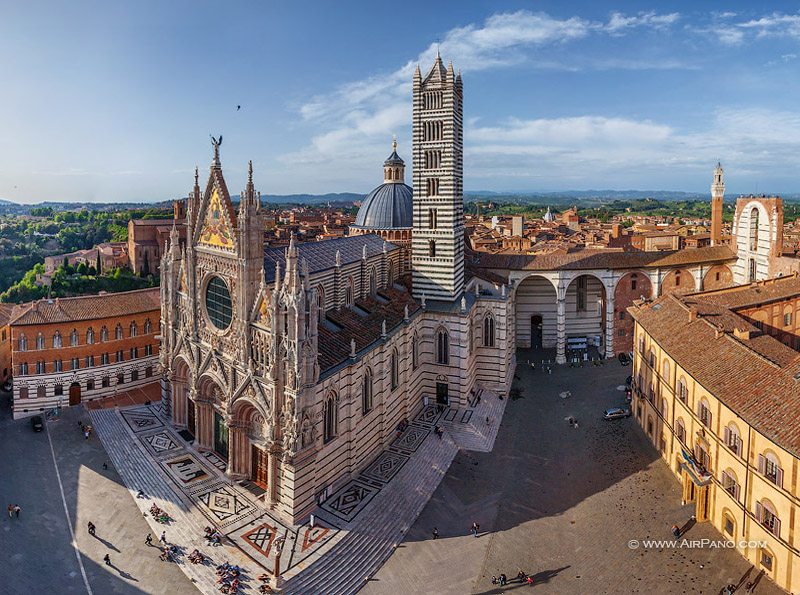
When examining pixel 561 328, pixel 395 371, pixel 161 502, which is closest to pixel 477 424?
pixel 395 371

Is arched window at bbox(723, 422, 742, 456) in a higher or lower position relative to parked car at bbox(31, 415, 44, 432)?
higher

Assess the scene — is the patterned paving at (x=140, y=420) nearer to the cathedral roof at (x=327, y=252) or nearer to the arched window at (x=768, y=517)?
the cathedral roof at (x=327, y=252)

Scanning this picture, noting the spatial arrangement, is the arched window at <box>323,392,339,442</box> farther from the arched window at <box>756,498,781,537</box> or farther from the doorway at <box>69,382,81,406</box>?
the doorway at <box>69,382,81,406</box>

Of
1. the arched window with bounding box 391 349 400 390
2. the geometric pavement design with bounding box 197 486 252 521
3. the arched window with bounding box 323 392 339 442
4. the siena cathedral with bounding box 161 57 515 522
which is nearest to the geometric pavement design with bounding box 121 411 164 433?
the siena cathedral with bounding box 161 57 515 522

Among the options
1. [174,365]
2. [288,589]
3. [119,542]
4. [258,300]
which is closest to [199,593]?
[288,589]

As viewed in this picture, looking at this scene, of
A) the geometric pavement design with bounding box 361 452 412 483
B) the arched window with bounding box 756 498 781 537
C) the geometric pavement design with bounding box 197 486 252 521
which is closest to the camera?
the arched window with bounding box 756 498 781 537

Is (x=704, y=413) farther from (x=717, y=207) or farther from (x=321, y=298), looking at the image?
(x=717, y=207)

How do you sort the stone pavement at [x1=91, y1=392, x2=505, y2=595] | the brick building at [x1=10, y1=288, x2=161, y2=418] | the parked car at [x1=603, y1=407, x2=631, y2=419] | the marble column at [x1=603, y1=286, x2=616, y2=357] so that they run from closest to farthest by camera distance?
the stone pavement at [x1=91, y1=392, x2=505, y2=595] → the brick building at [x1=10, y1=288, x2=161, y2=418] → the parked car at [x1=603, y1=407, x2=631, y2=419] → the marble column at [x1=603, y1=286, x2=616, y2=357]

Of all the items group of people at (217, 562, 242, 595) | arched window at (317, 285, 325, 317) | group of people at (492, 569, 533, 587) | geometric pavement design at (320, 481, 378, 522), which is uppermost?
arched window at (317, 285, 325, 317)
